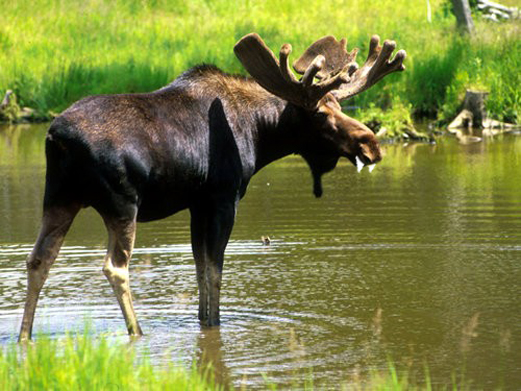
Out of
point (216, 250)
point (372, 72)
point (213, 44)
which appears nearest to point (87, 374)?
point (216, 250)

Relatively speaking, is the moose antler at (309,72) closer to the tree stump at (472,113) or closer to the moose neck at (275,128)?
the moose neck at (275,128)

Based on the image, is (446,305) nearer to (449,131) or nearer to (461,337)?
(461,337)

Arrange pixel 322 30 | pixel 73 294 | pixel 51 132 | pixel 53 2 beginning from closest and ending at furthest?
pixel 51 132 → pixel 73 294 → pixel 322 30 → pixel 53 2

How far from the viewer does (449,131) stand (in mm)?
21562

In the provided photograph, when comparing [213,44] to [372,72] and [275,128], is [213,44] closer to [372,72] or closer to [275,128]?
[372,72]

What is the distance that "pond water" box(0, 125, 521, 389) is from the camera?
298 inches

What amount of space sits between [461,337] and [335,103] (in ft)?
6.97

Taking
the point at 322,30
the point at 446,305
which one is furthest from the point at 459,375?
the point at 322,30

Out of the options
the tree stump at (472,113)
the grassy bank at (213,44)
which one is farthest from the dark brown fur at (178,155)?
the tree stump at (472,113)

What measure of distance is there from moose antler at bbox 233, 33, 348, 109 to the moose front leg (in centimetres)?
92

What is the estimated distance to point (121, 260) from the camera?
7961 millimetres

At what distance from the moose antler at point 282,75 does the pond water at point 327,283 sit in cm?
157

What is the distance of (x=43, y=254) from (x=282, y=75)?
2.14 m

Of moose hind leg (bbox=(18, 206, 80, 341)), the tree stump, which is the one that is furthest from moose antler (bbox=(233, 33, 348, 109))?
the tree stump
